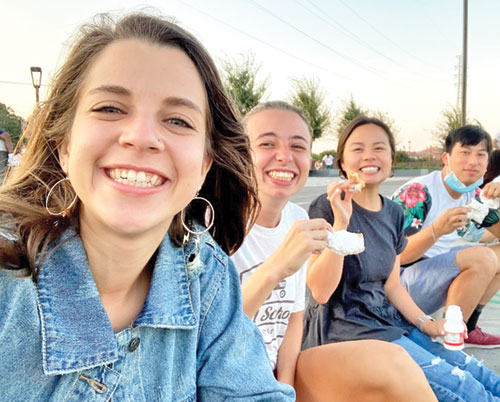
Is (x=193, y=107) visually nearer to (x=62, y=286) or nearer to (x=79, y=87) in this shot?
(x=79, y=87)

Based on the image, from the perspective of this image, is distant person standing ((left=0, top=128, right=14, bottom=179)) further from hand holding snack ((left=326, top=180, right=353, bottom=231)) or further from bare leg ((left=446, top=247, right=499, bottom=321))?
bare leg ((left=446, top=247, right=499, bottom=321))

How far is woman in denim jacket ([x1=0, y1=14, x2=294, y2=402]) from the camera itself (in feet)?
3.36

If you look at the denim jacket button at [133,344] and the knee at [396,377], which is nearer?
the denim jacket button at [133,344]

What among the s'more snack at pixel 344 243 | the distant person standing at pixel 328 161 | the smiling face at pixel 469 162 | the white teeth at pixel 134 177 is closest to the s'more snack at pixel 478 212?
the smiling face at pixel 469 162

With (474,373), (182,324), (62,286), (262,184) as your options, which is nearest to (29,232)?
(62,286)

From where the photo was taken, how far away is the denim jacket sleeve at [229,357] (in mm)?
1240

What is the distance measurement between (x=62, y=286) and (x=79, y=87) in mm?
578

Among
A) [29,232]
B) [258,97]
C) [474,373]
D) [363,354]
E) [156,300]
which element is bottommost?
[474,373]

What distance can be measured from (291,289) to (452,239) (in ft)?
8.09

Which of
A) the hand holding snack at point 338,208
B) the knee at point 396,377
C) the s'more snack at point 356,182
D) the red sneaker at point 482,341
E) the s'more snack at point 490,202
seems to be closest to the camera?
the knee at point 396,377

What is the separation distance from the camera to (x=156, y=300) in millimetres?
1220

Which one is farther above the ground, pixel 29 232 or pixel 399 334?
pixel 29 232

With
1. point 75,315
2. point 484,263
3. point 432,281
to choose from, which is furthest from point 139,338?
point 484,263

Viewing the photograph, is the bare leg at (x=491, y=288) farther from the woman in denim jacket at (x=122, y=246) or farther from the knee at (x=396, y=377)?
the woman in denim jacket at (x=122, y=246)
